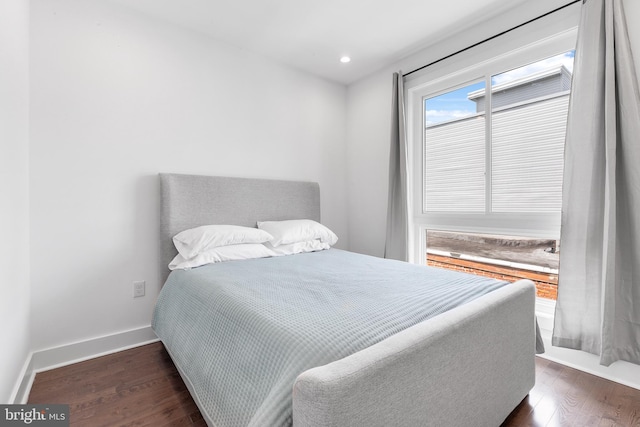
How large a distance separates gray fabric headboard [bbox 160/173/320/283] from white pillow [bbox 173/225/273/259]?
5.0 inches

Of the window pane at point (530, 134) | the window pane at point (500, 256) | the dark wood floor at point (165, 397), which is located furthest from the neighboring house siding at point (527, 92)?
the dark wood floor at point (165, 397)

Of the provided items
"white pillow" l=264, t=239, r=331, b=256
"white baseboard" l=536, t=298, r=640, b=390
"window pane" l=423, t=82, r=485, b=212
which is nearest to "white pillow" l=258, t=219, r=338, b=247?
"white pillow" l=264, t=239, r=331, b=256

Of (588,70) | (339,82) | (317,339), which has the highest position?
(339,82)

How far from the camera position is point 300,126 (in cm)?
323

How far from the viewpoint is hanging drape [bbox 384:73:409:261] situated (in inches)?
113

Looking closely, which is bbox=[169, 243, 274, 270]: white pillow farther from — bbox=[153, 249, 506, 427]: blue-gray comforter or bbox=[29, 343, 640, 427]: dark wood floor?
bbox=[29, 343, 640, 427]: dark wood floor

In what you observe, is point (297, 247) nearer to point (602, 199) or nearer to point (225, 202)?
point (225, 202)

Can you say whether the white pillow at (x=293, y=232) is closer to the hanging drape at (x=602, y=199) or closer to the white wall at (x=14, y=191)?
the white wall at (x=14, y=191)

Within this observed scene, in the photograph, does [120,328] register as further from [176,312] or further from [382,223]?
[382,223]

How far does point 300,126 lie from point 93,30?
5.91 feet

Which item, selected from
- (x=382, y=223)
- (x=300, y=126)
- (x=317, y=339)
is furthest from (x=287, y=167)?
(x=317, y=339)

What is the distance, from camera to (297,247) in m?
2.62

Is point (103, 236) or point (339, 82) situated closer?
point (103, 236)

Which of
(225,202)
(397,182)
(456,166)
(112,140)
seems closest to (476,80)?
(456,166)
